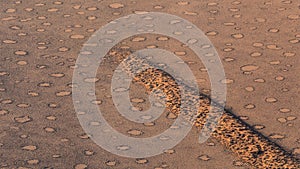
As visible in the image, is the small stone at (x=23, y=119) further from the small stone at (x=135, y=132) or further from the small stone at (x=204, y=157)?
the small stone at (x=204, y=157)

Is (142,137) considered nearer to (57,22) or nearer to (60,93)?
(60,93)

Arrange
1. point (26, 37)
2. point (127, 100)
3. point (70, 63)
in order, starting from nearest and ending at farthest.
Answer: point (127, 100) → point (70, 63) → point (26, 37)

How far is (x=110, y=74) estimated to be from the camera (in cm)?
442

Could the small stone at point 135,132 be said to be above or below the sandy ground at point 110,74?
below

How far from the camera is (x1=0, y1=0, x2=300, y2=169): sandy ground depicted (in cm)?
358

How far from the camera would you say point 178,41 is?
4836 mm

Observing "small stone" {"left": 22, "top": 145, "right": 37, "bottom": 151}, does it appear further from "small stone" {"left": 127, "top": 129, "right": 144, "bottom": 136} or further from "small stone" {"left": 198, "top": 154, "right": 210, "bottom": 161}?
"small stone" {"left": 198, "top": 154, "right": 210, "bottom": 161}

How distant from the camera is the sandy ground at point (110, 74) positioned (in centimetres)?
358

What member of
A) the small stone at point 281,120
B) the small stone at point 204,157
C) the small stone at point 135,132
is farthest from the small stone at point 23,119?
the small stone at point 281,120

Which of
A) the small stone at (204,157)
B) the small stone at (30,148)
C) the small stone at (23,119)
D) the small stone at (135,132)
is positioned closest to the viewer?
the small stone at (204,157)

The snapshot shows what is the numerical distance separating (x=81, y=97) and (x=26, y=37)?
1.00 meters

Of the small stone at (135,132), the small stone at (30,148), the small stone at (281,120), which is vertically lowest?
the small stone at (30,148)

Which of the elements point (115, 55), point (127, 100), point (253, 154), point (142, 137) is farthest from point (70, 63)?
point (253, 154)

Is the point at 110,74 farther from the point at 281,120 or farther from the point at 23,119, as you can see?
the point at 281,120
